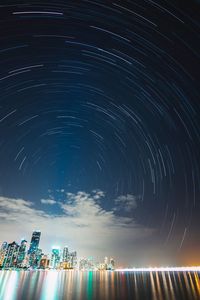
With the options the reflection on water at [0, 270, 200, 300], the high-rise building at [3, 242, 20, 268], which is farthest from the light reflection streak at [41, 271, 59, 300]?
the high-rise building at [3, 242, 20, 268]

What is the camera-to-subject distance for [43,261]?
199 m

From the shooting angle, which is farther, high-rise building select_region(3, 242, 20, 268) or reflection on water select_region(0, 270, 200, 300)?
high-rise building select_region(3, 242, 20, 268)

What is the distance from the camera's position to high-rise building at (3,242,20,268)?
167288 millimetres

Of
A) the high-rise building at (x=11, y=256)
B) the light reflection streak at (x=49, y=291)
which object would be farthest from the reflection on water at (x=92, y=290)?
the high-rise building at (x=11, y=256)

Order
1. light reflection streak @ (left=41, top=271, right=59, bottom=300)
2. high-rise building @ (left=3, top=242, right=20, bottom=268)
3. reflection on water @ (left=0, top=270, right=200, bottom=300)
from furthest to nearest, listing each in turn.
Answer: high-rise building @ (left=3, top=242, right=20, bottom=268) → reflection on water @ (left=0, top=270, right=200, bottom=300) → light reflection streak @ (left=41, top=271, right=59, bottom=300)

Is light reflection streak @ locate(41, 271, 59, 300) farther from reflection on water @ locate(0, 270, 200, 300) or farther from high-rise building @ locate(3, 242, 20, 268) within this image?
high-rise building @ locate(3, 242, 20, 268)

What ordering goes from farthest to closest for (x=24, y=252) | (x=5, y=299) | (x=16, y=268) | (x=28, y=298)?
(x=24, y=252), (x=16, y=268), (x=28, y=298), (x=5, y=299)

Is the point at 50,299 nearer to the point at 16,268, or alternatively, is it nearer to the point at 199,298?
the point at 199,298

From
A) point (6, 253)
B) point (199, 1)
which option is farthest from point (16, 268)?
point (199, 1)

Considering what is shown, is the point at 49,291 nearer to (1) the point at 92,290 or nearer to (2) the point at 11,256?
(1) the point at 92,290

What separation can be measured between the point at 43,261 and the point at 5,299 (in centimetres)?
20649

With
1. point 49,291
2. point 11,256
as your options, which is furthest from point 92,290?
point 11,256

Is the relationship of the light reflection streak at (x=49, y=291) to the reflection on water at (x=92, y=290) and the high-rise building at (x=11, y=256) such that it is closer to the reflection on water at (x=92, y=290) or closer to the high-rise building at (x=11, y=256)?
the reflection on water at (x=92, y=290)

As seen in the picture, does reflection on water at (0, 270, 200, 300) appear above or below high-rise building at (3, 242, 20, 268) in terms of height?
below
